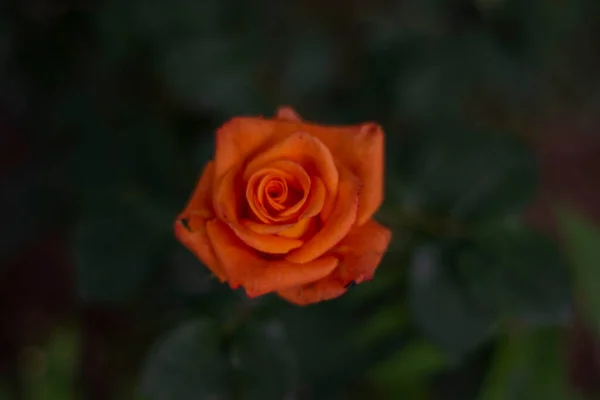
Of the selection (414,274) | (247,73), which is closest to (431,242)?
(414,274)

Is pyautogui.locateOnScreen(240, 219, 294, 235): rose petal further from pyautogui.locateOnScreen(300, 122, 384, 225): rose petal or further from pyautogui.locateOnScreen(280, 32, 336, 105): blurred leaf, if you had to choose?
pyautogui.locateOnScreen(280, 32, 336, 105): blurred leaf

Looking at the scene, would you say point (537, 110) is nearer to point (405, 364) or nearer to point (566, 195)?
point (566, 195)

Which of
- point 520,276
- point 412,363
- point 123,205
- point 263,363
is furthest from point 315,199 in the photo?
point 412,363

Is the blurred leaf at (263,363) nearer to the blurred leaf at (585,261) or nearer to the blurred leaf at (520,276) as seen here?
the blurred leaf at (520,276)

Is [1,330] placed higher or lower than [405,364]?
lower

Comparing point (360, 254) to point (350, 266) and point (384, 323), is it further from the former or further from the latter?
point (384, 323)

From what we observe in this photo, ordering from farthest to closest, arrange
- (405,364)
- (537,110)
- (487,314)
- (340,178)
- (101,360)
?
1. (537,110)
2. (101,360)
3. (405,364)
4. (487,314)
5. (340,178)

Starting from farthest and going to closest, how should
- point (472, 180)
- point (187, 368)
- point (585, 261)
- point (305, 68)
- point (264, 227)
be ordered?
point (585, 261)
point (305, 68)
point (472, 180)
point (187, 368)
point (264, 227)

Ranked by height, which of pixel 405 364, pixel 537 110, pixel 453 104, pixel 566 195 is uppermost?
pixel 453 104
